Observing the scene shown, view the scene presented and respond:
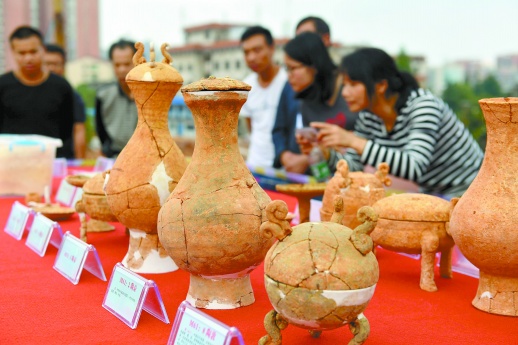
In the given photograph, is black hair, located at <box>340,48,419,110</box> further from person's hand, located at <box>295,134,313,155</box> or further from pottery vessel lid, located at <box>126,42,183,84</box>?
pottery vessel lid, located at <box>126,42,183,84</box>

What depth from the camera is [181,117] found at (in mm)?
8414

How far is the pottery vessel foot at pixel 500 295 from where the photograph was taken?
1.37 m

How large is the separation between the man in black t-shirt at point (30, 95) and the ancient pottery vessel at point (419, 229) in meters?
2.69

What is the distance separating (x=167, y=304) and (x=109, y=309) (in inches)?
5.2

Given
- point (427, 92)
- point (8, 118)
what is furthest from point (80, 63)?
point (427, 92)

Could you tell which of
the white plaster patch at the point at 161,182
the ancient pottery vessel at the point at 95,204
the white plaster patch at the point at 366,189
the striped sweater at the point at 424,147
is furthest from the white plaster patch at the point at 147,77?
the striped sweater at the point at 424,147

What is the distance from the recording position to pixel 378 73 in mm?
2496

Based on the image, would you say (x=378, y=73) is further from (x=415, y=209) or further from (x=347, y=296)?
(x=347, y=296)

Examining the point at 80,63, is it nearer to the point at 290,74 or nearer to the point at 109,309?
the point at 290,74

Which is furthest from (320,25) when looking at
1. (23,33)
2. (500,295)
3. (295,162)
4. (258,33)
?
(500,295)

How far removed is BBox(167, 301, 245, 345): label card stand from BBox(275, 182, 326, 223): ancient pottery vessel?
958mm

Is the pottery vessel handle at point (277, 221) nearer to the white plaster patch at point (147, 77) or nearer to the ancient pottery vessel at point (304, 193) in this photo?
the white plaster patch at point (147, 77)

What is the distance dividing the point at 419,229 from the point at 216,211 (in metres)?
0.57

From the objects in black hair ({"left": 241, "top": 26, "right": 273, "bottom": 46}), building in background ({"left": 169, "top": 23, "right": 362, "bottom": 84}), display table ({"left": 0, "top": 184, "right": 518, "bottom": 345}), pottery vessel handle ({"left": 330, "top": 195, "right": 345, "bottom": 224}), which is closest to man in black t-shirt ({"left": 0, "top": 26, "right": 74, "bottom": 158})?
black hair ({"left": 241, "top": 26, "right": 273, "bottom": 46})
